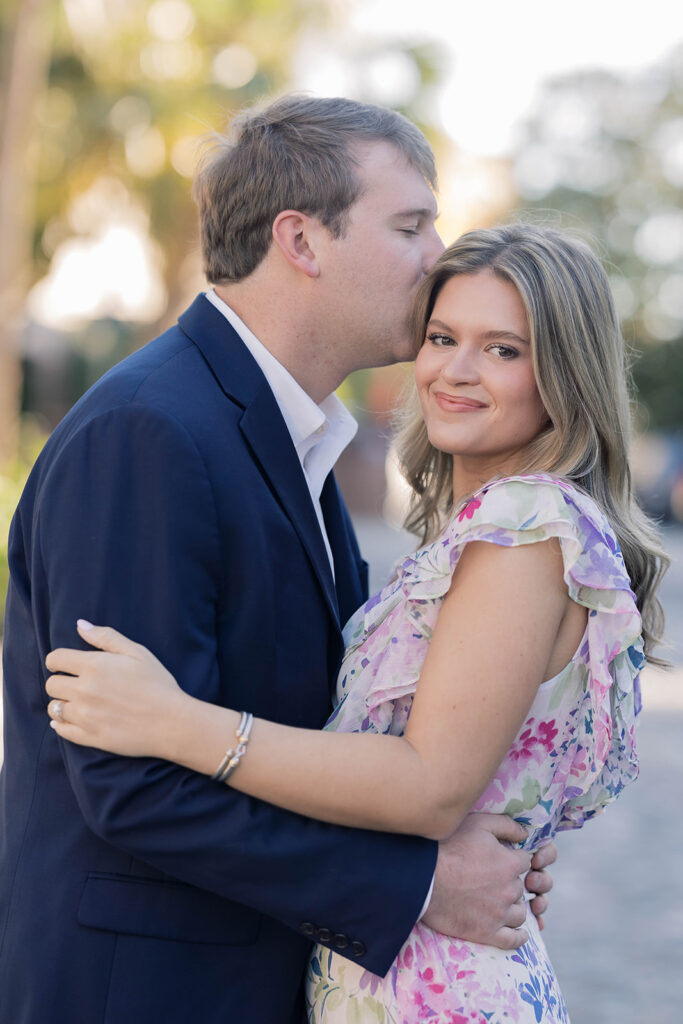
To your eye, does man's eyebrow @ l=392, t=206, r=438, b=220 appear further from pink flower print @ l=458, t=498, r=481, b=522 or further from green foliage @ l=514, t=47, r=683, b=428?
green foliage @ l=514, t=47, r=683, b=428

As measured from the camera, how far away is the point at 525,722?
1.99 metres

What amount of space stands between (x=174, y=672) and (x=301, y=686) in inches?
12.3

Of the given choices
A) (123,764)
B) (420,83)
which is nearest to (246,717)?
(123,764)

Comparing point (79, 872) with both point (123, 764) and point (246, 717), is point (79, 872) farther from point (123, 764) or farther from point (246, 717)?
point (246, 717)

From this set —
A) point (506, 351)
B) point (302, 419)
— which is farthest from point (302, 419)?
point (506, 351)

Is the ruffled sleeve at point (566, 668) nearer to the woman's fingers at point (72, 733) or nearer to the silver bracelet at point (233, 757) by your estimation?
the silver bracelet at point (233, 757)

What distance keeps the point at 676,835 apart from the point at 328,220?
4929 mm

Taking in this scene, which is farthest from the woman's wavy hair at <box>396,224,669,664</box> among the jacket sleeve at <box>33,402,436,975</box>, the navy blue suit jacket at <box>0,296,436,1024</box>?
the jacket sleeve at <box>33,402,436,975</box>

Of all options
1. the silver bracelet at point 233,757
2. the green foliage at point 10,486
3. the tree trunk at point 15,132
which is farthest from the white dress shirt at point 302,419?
the tree trunk at point 15,132

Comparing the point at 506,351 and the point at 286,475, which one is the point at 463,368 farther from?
the point at 286,475

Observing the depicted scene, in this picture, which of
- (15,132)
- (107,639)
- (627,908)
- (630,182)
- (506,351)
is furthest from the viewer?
(630,182)

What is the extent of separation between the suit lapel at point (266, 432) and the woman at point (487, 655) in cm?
18

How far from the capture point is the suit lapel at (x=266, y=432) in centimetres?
208

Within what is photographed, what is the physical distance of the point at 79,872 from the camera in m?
1.90
